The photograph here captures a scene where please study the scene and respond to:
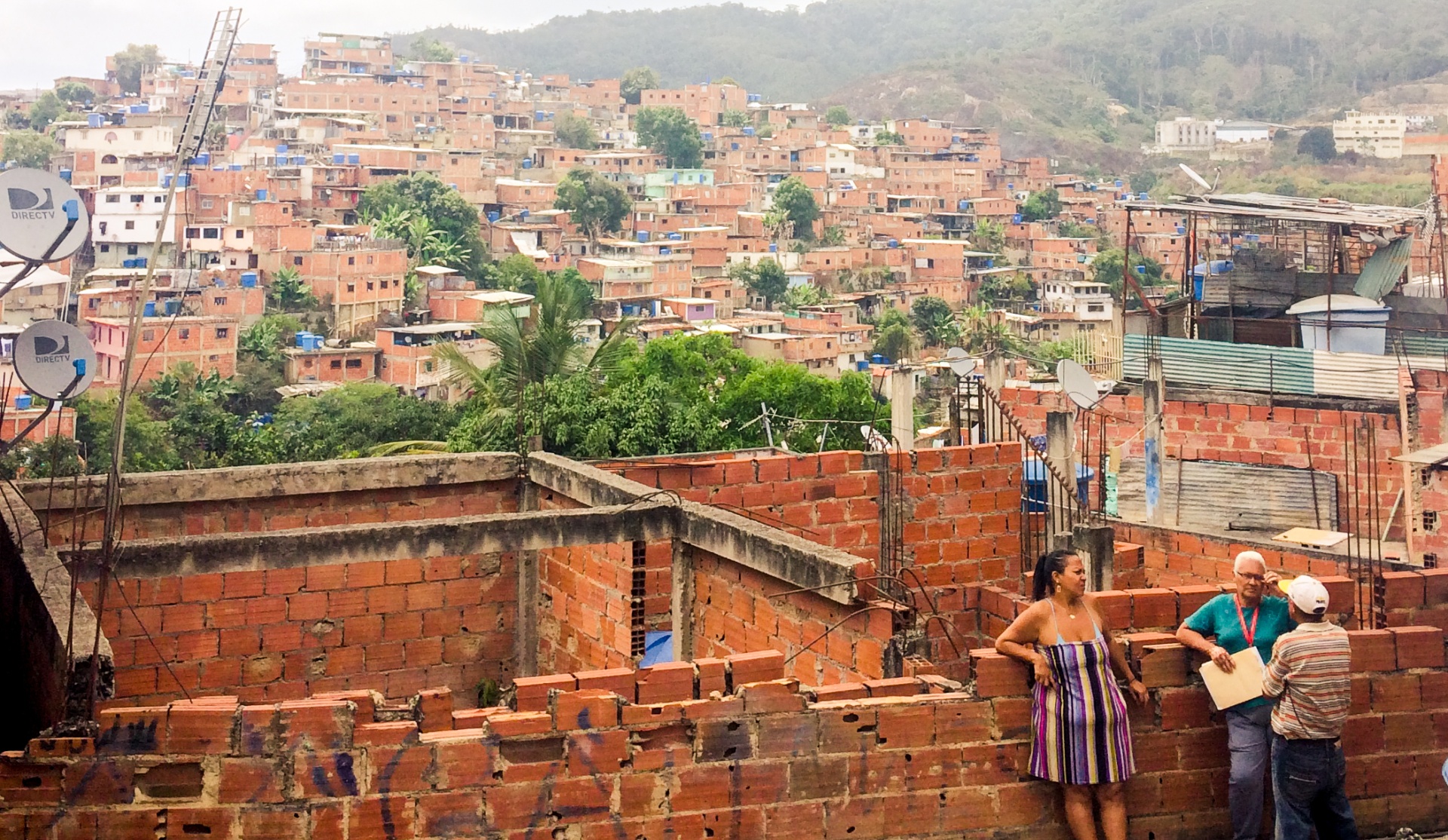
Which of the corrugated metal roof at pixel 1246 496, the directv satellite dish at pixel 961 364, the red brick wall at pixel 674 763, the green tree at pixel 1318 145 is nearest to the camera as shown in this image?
the red brick wall at pixel 674 763

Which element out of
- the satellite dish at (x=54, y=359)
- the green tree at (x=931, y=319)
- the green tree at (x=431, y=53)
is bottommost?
the green tree at (x=931, y=319)

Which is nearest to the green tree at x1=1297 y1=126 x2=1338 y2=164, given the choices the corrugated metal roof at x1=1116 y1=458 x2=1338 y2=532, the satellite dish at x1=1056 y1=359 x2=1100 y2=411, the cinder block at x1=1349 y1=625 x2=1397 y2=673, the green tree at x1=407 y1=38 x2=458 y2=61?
the green tree at x1=407 y1=38 x2=458 y2=61

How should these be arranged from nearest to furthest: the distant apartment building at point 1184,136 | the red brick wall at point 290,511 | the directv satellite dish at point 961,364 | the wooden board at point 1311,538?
the red brick wall at point 290,511, the wooden board at point 1311,538, the directv satellite dish at point 961,364, the distant apartment building at point 1184,136

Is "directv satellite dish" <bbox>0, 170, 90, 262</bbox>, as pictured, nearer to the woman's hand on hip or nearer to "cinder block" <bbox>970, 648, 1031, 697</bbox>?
"cinder block" <bbox>970, 648, 1031, 697</bbox>

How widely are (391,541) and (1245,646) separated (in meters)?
4.29

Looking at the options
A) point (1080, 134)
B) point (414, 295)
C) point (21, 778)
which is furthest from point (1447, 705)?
point (1080, 134)

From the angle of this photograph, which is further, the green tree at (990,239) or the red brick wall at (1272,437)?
the green tree at (990,239)

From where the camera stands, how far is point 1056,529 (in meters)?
10.9

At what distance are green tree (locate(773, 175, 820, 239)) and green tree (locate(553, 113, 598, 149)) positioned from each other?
26241 mm

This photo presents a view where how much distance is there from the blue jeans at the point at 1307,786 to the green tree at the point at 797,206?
9089cm

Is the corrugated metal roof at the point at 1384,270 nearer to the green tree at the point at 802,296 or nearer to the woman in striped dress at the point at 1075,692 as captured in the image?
the woman in striped dress at the point at 1075,692

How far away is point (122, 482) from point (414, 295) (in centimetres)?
6231

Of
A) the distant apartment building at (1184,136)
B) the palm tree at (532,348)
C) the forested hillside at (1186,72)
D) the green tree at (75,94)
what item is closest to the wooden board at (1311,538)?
the palm tree at (532,348)

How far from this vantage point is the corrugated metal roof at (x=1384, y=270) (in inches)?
798
